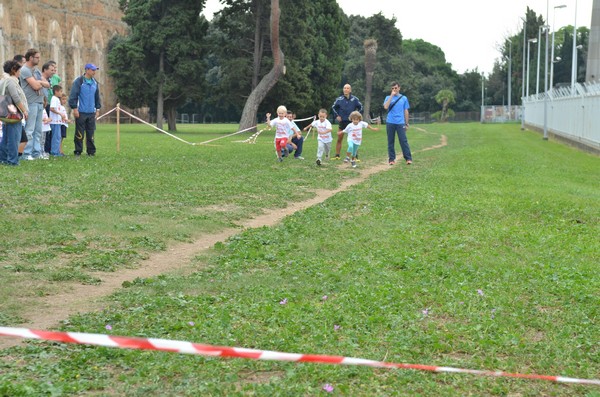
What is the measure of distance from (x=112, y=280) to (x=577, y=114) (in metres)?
35.2

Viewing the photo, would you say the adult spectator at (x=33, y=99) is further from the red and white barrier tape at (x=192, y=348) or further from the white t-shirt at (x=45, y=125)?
the red and white barrier tape at (x=192, y=348)

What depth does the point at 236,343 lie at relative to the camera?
17.6 feet

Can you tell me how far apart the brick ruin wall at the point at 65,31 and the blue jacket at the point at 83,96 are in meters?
33.6

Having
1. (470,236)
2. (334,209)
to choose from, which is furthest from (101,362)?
(334,209)

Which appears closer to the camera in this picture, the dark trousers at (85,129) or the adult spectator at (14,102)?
the adult spectator at (14,102)

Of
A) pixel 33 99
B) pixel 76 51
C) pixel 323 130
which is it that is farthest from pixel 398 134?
pixel 76 51

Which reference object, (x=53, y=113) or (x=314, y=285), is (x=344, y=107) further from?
(x=314, y=285)

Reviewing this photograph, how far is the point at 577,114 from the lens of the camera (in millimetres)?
39219

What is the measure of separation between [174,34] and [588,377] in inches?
1849

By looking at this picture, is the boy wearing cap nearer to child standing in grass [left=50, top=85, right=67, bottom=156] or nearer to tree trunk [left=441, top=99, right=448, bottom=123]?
child standing in grass [left=50, top=85, right=67, bottom=156]

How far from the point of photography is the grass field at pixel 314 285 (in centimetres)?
480

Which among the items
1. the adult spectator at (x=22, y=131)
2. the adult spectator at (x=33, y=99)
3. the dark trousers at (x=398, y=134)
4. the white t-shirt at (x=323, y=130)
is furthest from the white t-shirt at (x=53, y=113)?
the dark trousers at (x=398, y=134)

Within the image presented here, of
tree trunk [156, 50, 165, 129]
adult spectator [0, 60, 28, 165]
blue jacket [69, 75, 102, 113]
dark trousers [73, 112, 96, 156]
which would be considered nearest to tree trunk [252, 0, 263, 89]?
tree trunk [156, 50, 165, 129]

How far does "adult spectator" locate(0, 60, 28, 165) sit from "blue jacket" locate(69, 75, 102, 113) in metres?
2.75
